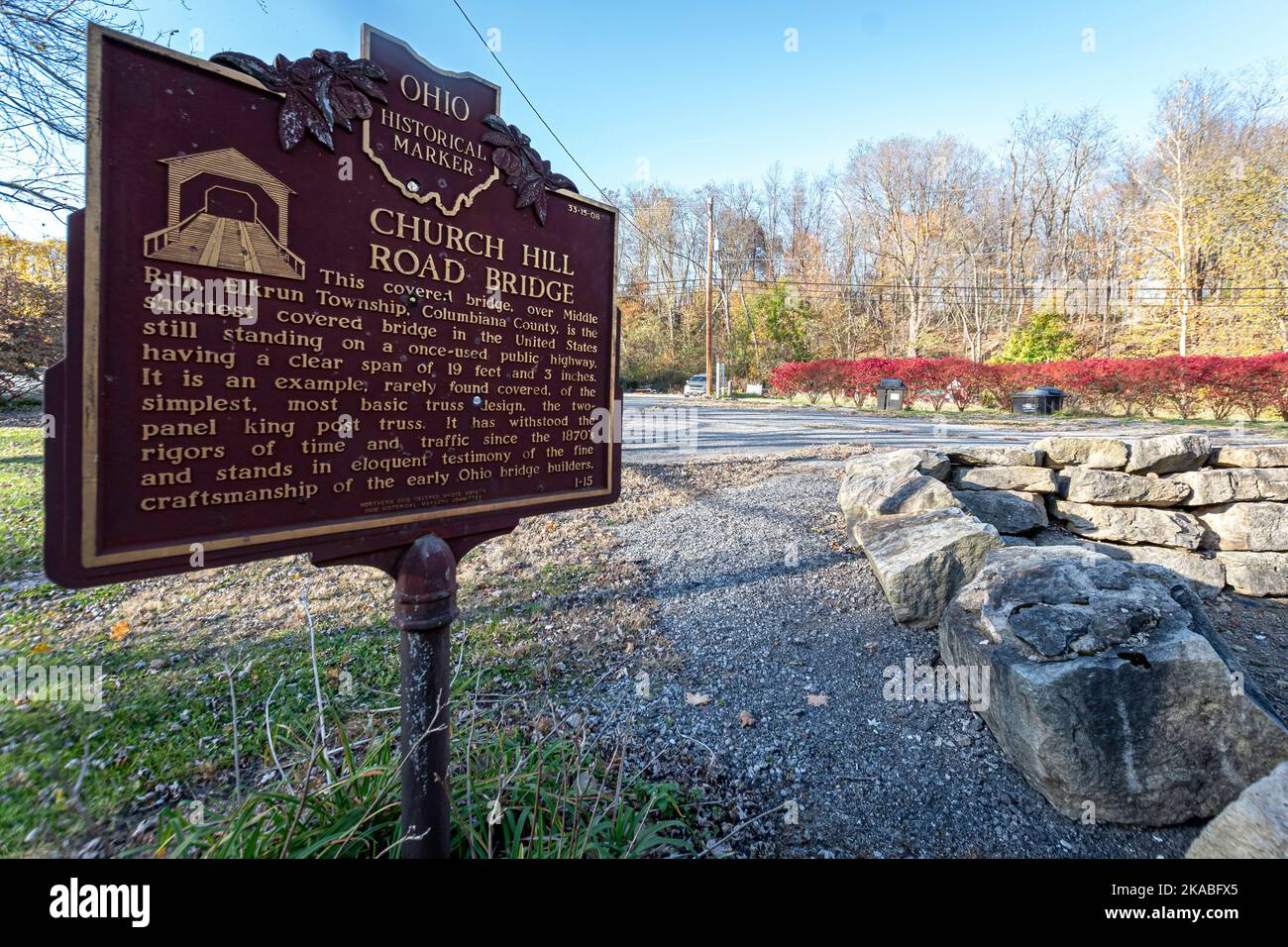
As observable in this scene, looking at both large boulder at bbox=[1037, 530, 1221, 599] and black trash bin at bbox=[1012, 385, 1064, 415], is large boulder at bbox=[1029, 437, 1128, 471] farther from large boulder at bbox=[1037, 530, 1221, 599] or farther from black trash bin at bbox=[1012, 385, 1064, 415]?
black trash bin at bbox=[1012, 385, 1064, 415]

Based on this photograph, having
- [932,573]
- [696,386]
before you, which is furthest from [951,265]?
[932,573]

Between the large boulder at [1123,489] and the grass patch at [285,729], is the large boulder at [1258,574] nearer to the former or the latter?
the large boulder at [1123,489]

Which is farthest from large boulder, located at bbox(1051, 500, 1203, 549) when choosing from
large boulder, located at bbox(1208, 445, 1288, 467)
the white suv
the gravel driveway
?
the white suv

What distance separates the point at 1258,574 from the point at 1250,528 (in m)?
0.51

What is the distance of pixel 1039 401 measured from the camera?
19359 mm

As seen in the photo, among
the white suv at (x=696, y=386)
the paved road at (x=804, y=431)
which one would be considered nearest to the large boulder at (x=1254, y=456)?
the paved road at (x=804, y=431)

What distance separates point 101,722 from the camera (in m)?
2.98

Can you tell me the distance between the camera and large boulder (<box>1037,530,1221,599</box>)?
5.81 metres

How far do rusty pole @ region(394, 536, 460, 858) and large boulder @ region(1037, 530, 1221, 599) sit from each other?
241 inches

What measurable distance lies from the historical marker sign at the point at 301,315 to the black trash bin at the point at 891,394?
2091cm

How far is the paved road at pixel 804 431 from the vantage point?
1110cm

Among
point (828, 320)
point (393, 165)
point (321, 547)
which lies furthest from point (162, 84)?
point (828, 320)

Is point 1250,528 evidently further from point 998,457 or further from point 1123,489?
point 998,457

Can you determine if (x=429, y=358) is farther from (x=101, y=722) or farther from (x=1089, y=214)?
(x=1089, y=214)
